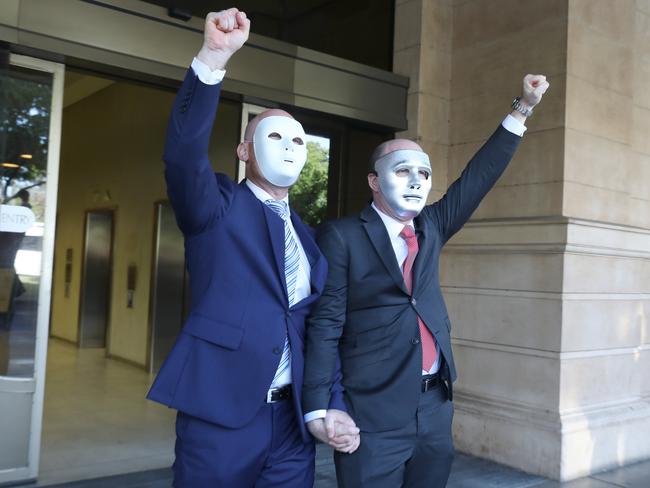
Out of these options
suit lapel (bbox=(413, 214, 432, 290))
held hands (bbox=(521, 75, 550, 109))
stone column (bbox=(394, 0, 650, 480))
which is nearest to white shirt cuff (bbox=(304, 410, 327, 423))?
suit lapel (bbox=(413, 214, 432, 290))

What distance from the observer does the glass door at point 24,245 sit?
162 inches

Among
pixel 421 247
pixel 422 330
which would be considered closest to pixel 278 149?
pixel 421 247

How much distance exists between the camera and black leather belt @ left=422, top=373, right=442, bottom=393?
8.22 feet

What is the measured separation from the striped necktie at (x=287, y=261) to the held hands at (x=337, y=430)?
0.20 metres

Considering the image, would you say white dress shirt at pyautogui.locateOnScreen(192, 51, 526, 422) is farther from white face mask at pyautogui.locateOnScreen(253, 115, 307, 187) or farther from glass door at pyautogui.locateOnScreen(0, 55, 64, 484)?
glass door at pyautogui.locateOnScreen(0, 55, 64, 484)

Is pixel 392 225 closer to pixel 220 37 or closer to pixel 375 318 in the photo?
pixel 375 318

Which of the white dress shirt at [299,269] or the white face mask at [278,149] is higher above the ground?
the white face mask at [278,149]

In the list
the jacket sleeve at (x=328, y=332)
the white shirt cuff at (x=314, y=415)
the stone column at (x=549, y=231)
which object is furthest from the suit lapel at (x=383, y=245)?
the stone column at (x=549, y=231)

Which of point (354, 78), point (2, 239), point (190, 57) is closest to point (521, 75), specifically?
point (354, 78)

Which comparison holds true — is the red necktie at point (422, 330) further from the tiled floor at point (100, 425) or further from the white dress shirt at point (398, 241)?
the tiled floor at point (100, 425)

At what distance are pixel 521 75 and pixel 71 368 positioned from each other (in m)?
7.38

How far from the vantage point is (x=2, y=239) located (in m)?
4.14

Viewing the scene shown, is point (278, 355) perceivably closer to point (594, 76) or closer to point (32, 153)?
point (32, 153)

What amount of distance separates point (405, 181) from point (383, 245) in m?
0.25
